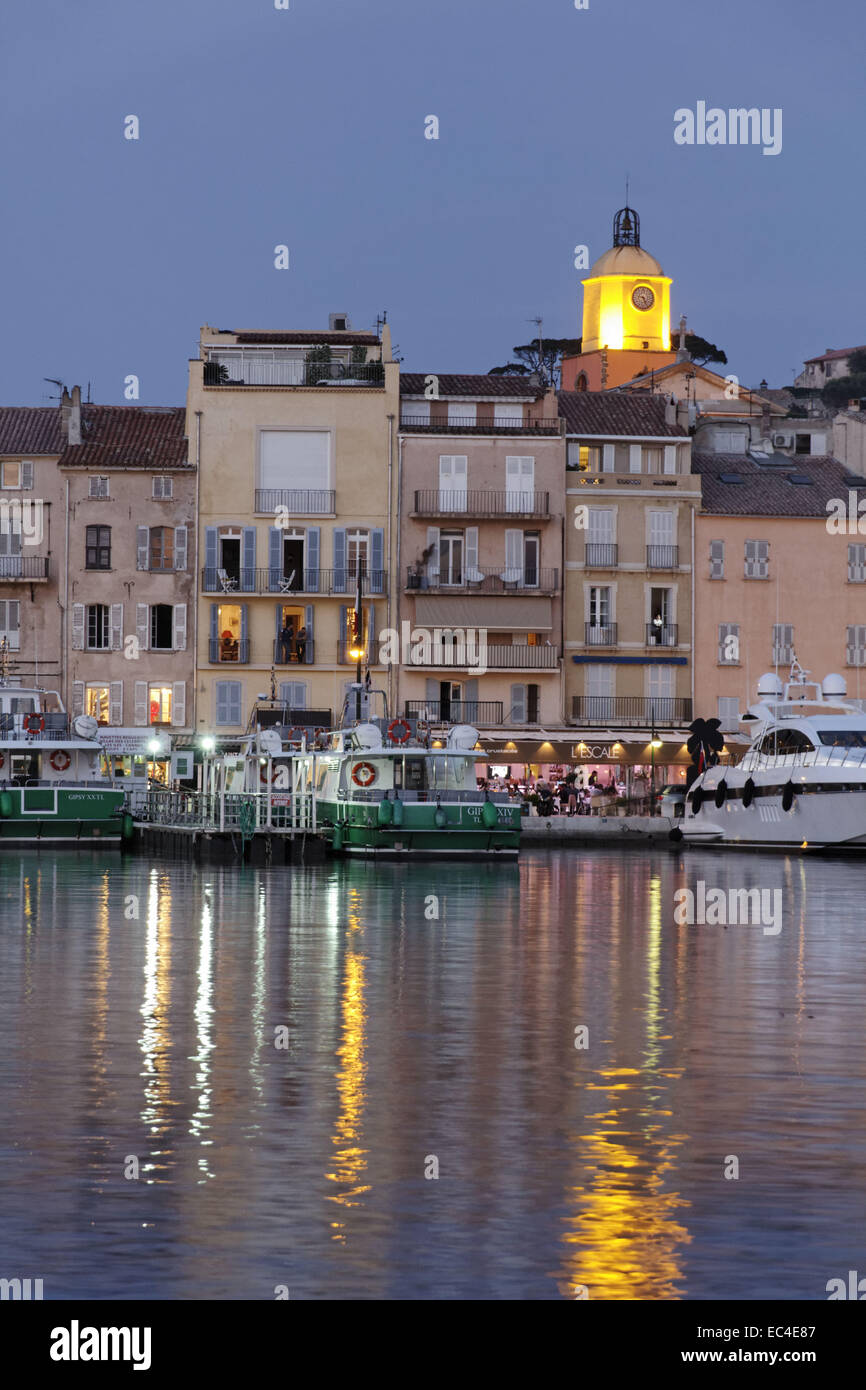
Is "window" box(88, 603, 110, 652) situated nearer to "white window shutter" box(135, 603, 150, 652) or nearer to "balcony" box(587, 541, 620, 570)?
"white window shutter" box(135, 603, 150, 652)

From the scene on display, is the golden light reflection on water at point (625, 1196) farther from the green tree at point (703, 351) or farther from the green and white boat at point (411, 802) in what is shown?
the green tree at point (703, 351)

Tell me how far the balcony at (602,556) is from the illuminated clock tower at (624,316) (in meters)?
38.9

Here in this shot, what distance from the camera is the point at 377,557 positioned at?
3334 inches

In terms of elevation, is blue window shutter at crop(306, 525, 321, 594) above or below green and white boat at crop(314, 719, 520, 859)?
above

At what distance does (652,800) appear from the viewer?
8006cm

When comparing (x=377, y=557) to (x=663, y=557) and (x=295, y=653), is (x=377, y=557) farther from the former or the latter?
(x=663, y=557)

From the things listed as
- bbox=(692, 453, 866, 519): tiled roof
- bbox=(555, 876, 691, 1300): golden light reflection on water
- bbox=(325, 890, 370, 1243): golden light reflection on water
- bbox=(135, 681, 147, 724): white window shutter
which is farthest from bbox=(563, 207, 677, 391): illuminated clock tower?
bbox=(555, 876, 691, 1300): golden light reflection on water

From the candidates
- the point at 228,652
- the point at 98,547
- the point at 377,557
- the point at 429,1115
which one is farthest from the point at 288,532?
the point at 429,1115

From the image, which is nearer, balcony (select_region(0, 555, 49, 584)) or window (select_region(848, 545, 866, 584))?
balcony (select_region(0, 555, 49, 584))

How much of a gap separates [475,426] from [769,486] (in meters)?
11.6

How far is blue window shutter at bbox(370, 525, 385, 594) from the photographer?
84.4 meters

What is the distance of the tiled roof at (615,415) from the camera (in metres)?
87.6

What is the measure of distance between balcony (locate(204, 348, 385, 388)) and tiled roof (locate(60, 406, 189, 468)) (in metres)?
3.16

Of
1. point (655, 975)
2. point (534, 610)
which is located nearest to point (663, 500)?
point (534, 610)
